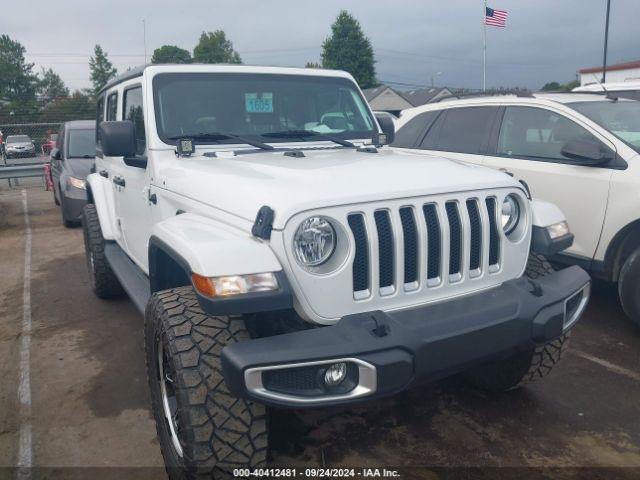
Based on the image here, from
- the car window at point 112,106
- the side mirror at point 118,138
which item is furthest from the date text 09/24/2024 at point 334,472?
the car window at point 112,106

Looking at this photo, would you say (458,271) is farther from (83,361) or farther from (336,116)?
(83,361)

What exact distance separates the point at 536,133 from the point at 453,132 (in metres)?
0.92

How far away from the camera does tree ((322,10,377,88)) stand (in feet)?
195

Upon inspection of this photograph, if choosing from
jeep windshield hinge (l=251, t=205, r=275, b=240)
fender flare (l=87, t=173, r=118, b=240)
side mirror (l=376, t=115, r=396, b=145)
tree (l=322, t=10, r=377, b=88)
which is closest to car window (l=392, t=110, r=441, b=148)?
side mirror (l=376, t=115, r=396, b=145)

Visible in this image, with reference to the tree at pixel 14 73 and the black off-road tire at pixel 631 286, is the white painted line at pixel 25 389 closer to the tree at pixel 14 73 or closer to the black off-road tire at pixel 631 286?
the black off-road tire at pixel 631 286

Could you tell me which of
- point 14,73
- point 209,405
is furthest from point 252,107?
point 14,73

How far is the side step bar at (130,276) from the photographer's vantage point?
354cm

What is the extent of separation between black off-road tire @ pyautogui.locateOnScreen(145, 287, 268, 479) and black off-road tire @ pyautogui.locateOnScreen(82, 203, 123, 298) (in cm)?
286

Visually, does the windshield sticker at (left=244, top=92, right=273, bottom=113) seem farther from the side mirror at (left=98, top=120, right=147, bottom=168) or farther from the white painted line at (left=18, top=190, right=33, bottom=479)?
the white painted line at (left=18, top=190, right=33, bottom=479)

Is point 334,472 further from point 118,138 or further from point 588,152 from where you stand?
point 588,152

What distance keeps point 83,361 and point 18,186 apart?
49.2 feet

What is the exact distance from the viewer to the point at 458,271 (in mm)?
2654

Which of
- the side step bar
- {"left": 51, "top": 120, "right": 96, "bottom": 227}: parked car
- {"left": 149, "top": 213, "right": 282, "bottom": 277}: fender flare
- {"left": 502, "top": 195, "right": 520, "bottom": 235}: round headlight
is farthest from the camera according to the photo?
{"left": 51, "top": 120, "right": 96, "bottom": 227}: parked car

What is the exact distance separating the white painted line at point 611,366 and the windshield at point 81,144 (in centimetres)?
821
